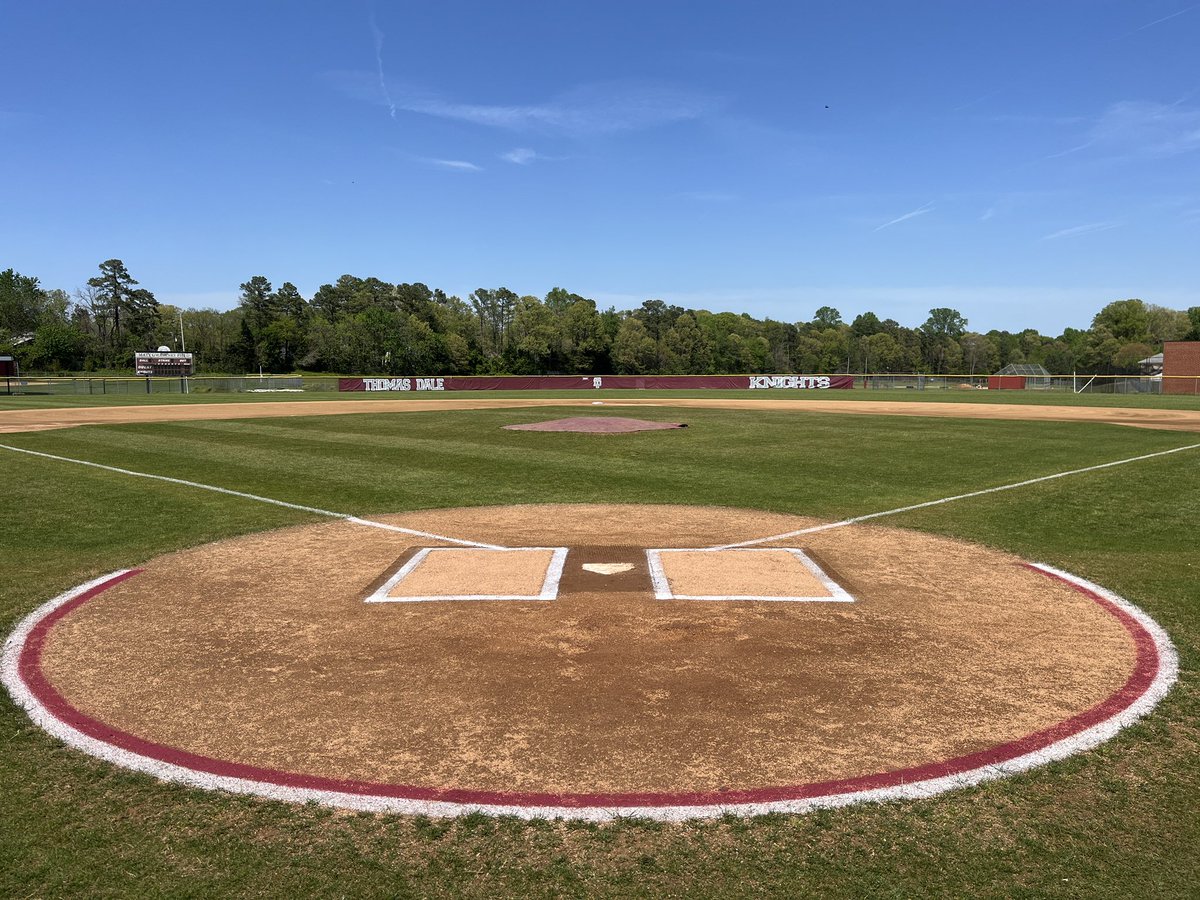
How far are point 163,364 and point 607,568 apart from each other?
5651 centimetres

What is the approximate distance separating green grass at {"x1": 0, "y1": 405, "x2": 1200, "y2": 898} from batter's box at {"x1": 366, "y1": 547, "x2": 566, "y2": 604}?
2.82 meters

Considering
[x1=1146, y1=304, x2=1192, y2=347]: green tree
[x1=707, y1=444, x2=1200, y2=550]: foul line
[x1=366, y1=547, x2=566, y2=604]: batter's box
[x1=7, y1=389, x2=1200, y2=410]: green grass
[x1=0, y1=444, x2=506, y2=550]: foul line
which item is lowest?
[x1=7, y1=389, x2=1200, y2=410]: green grass

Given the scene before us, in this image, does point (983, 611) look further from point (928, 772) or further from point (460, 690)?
point (460, 690)

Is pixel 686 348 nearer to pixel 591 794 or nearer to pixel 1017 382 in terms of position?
pixel 1017 382

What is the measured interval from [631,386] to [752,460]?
5818 cm

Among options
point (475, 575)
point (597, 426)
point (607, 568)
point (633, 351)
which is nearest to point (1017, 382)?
point (633, 351)

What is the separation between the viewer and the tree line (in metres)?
93.6

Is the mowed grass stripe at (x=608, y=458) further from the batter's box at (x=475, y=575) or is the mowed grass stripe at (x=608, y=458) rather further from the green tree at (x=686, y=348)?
the green tree at (x=686, y=348)

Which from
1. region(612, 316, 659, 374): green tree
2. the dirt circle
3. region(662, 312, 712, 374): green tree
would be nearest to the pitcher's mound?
the dirt circle

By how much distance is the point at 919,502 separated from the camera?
11.4 metres

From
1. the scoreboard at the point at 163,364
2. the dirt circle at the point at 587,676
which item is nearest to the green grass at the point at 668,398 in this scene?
the scoreboard at the point at 163,364

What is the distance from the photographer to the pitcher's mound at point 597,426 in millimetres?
22578

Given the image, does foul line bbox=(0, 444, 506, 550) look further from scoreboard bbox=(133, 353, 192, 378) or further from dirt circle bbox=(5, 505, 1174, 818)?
scoreboard bbox=(133, 353, 192, 378)

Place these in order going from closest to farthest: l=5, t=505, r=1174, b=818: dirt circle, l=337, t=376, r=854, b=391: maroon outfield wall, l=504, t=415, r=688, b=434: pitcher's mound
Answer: l=5, t=505, r=1174, b=818: dirt circle
l=504, t=415, r=688, b=434: pitcher's mound
l=337, t=376, r=854, b=391: maroon outfield wall
